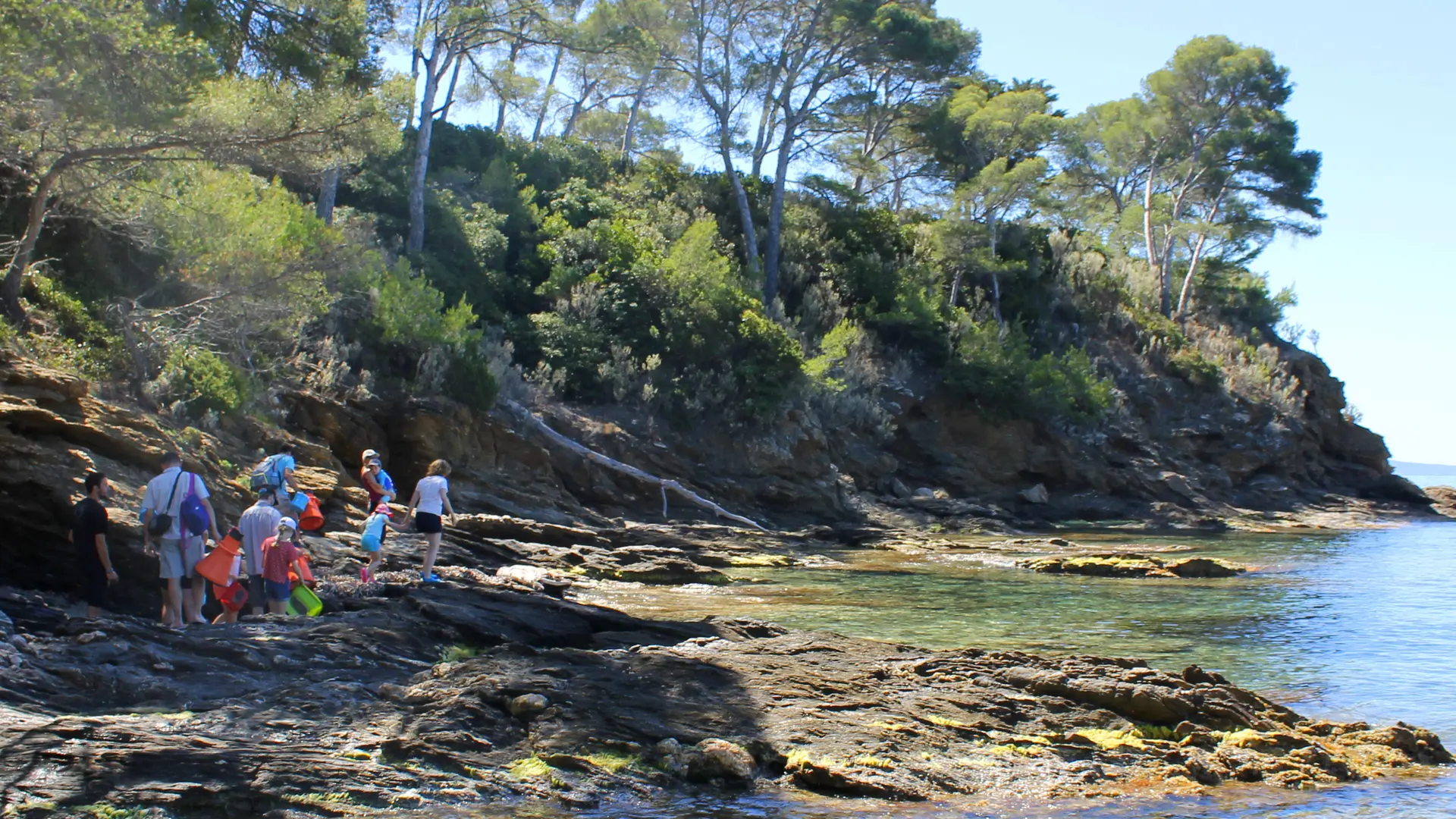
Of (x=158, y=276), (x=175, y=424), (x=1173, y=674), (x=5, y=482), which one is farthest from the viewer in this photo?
(x=158, y=276)

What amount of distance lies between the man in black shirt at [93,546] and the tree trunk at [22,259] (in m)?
5.81

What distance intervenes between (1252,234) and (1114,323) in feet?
29.5

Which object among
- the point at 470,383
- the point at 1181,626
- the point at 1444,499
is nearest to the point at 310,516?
the point at 1181,626

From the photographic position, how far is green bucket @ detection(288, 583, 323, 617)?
8.98 m

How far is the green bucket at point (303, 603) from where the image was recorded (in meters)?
8.98

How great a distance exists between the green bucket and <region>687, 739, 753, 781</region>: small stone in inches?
171

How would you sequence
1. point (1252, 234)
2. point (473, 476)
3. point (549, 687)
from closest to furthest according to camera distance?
point (549, 687) → point (473, 476) → point (1252, 234)

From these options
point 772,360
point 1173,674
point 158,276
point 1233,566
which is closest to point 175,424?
point 158,276

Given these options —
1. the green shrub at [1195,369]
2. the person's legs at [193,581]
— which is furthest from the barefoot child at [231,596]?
the green shrub at [1195,369]

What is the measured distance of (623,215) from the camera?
29.6 meters

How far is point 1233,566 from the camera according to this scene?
19062mm

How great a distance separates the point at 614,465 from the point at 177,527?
12896 millimetres

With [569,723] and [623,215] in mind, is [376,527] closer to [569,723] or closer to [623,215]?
[569,723]

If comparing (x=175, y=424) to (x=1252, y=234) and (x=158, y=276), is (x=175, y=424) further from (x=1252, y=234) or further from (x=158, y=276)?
(x=1252, y=234)
